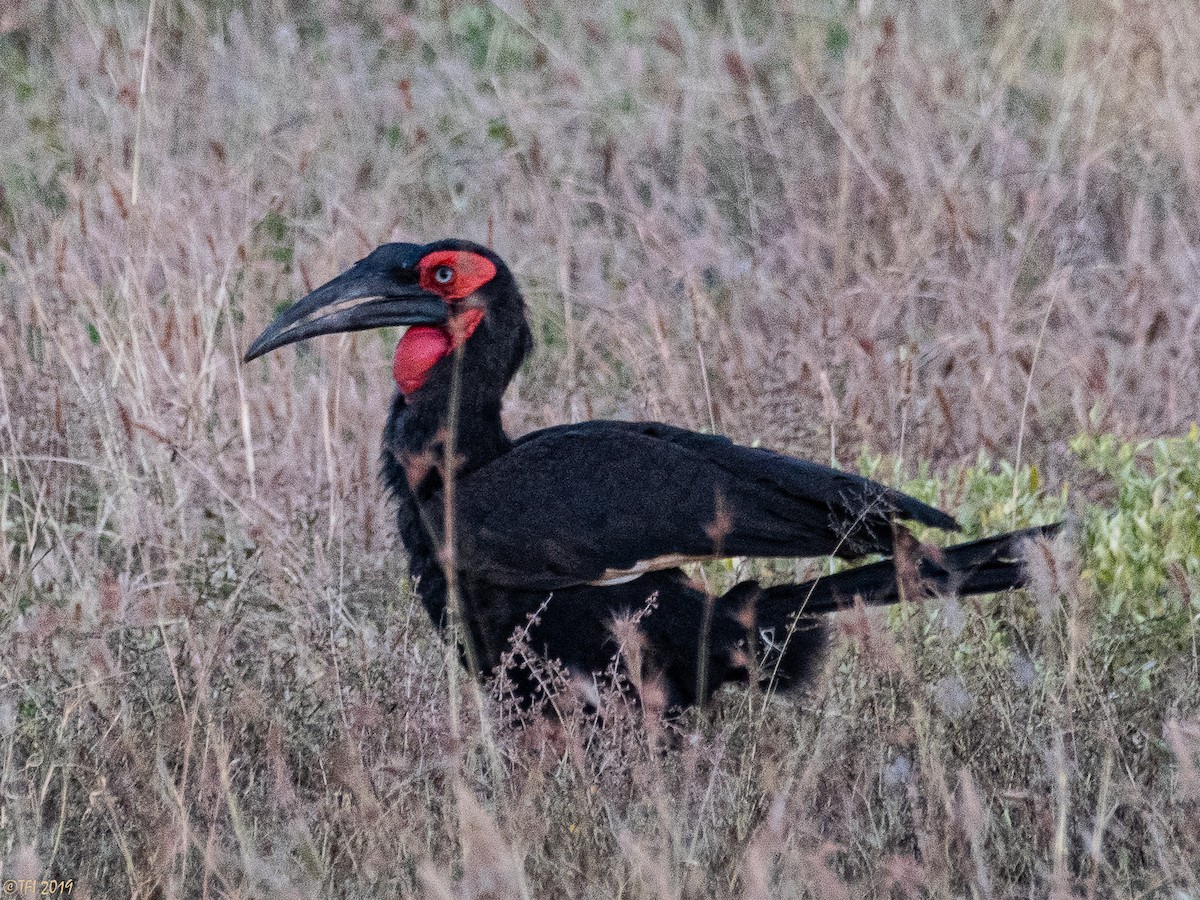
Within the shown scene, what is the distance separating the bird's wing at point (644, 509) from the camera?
3.27 metres

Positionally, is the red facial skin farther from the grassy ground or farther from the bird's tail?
the bird's tail

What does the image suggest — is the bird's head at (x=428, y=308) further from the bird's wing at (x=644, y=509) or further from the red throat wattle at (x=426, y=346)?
the bird's wing at (x=644, y=509)

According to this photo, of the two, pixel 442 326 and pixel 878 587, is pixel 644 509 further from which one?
pixel 442 326

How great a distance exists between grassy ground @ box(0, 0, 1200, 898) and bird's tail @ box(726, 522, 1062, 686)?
7cm

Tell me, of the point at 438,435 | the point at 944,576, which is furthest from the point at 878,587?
the point at 438,435

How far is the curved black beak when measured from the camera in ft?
12.0

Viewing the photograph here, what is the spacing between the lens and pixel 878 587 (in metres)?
3.32

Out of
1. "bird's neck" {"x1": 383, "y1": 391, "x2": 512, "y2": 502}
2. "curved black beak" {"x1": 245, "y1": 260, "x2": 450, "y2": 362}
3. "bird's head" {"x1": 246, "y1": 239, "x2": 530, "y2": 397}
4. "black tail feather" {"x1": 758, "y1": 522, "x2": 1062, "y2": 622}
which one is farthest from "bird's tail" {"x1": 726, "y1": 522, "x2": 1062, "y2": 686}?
"curved black beak" {"x1": 245, "y1": 260, "x2": 450, "y2": 362}

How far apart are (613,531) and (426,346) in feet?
2.13

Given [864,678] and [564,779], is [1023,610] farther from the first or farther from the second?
[564,779]

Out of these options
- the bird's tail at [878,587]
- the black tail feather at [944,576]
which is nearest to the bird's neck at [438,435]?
the bird's tail at [878,587]

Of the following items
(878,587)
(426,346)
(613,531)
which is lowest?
(878,587)

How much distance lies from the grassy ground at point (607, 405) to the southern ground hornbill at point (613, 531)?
117 mm

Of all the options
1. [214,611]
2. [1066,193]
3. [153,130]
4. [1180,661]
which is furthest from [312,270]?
[1180,661]
